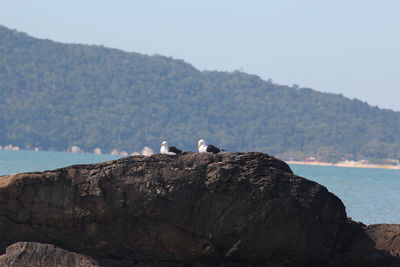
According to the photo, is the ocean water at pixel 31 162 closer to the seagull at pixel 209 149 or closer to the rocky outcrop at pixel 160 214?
the seagull at pixel 209 149

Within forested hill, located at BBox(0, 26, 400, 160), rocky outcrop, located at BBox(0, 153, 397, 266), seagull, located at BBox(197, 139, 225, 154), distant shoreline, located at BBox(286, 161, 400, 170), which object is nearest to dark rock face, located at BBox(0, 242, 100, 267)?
rocky outcrop, located at BBox(0, 153, 397, 266)

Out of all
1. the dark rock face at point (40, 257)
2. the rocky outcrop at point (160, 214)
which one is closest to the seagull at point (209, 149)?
the rocky outcrop at point (160, 214)

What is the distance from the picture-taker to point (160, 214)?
14.0 m

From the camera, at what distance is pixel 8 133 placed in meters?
141

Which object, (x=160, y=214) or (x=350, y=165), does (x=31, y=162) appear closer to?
(x=160, y=214)

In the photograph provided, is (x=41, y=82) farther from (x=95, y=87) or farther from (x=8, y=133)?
(x=8, y=133)

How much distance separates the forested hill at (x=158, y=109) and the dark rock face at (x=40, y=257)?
123m

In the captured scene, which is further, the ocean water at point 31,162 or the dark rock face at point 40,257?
the ocean water at point 31,162

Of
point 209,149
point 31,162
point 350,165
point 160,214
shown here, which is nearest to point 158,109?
point 350,165

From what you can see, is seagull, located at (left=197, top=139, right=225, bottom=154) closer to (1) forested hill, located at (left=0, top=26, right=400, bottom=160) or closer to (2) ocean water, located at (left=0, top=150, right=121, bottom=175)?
(2) ocean water, located at (left=0, top=150, right=121, bottom=175)

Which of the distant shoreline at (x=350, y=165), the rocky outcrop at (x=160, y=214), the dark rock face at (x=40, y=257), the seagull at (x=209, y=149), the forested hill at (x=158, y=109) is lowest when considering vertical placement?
the dark rock face at (x=40, y=257)

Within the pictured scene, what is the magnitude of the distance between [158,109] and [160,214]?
481ft

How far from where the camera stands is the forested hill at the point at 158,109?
147000 mm

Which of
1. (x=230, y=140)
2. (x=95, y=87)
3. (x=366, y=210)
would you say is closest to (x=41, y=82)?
(x=95, y=87)
